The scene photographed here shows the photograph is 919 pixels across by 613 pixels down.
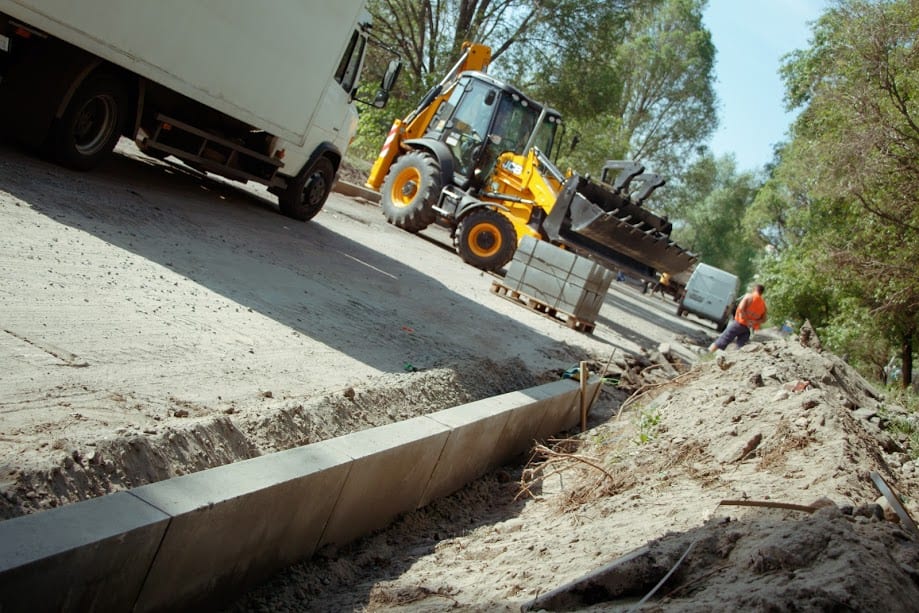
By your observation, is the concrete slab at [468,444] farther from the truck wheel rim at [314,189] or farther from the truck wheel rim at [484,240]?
the truck wheel rim at [484,240]

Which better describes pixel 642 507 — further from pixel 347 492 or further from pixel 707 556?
pixel 347 492

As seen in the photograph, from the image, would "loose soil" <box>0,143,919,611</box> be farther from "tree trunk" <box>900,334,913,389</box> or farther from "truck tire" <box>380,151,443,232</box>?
"truck tire" <box>380,151,443,232</box>

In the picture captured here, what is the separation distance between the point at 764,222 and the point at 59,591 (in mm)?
54260

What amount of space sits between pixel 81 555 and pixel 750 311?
1469 cm

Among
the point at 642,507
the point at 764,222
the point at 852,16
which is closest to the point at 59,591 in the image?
the point at 642,507

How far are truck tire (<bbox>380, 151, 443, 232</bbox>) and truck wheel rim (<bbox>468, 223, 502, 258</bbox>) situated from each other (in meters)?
1.19

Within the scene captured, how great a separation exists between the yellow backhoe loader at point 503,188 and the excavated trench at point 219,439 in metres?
8.67

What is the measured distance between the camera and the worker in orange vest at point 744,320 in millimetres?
15672

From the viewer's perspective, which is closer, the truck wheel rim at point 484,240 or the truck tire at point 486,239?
the truck tire at point 486,239

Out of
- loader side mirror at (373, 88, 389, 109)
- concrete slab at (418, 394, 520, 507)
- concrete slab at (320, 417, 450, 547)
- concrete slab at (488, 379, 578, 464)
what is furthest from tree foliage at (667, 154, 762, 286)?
concrete slab at (320, 417, 450, 547)

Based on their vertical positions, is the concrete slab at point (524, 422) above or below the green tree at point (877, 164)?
below

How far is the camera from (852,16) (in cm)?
1552

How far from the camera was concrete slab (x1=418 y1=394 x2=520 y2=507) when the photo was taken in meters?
5.49

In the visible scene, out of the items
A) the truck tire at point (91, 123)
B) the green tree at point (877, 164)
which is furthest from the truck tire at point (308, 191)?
the green tree at point (877, 164)
